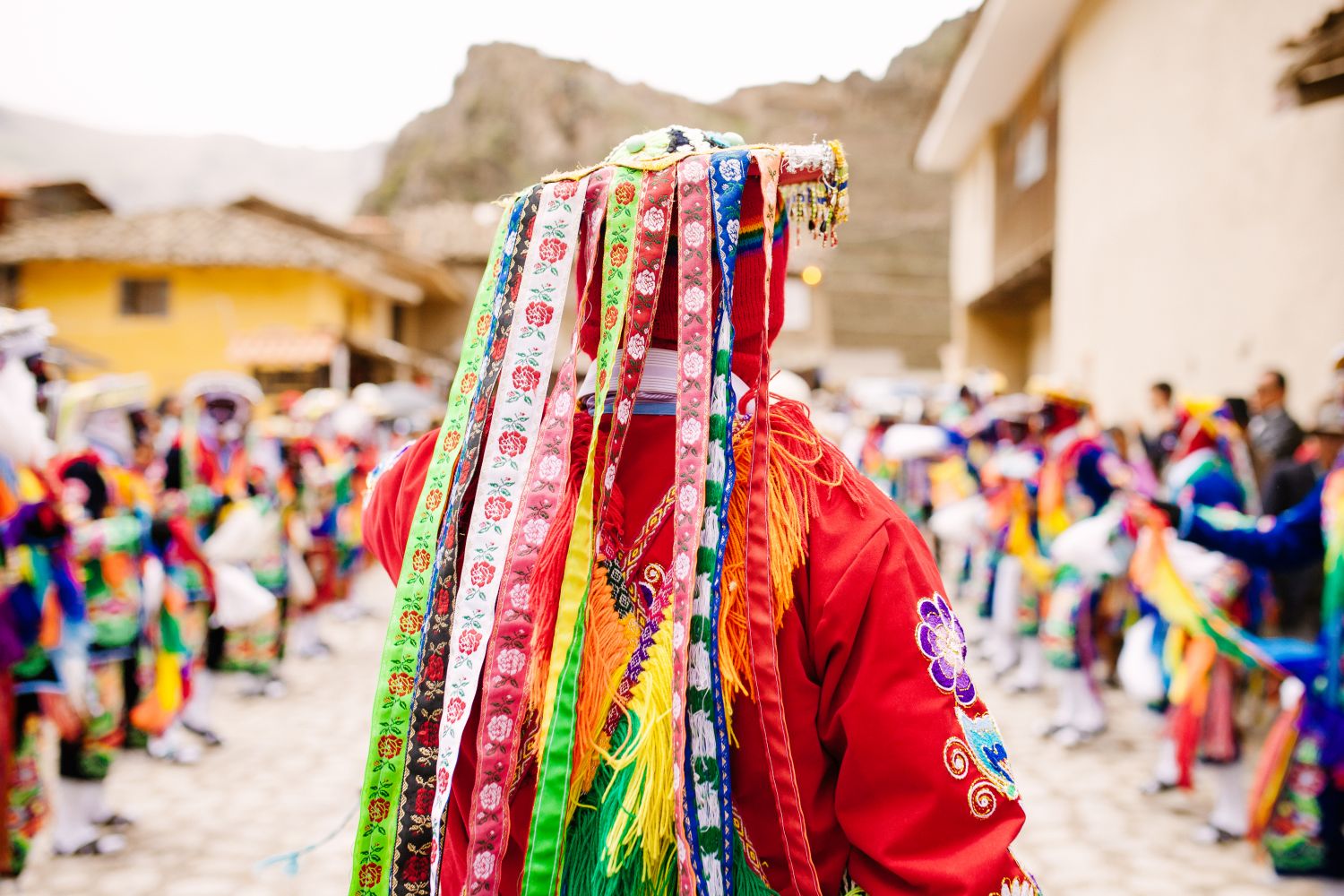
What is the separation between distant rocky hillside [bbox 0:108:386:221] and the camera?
82438 millimetres

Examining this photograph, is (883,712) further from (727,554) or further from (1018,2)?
(1018,2)

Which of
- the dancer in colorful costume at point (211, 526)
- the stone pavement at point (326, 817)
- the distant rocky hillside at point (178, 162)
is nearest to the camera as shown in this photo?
the stone pavement at point (326, 817)

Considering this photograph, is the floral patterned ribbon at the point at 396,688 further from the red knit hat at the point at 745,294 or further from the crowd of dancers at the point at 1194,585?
the crowd of dancers at the point at 1194,585

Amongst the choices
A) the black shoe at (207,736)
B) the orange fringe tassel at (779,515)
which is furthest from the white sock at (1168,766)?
the black shoe at (207,736)

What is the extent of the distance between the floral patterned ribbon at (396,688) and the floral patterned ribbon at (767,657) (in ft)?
1.66

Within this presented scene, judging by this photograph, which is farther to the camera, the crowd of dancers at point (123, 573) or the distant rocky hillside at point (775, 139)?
the distant rocky hillside at point (775, 139)

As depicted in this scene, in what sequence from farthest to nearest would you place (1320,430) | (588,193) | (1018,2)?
(1018,2) → (1320,430) → (588,193)

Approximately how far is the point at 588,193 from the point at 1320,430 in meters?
4.14

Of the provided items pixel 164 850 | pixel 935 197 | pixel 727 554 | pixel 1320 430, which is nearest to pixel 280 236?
pixel 164 850

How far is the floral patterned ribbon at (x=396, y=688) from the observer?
1.60 metres

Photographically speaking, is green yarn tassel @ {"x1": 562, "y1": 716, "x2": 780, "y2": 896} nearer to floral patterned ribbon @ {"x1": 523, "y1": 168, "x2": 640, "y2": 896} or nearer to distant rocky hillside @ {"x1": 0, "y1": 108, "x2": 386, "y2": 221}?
floral patterned ribbon @ {"x1": 523, "y1": 168, "x2": 640, "y2": 896}

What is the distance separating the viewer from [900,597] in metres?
1.44

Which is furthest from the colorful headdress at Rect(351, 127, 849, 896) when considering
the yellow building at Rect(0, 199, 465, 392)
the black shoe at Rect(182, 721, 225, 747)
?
the yellow building at Rect(0, 199, 465, 392)

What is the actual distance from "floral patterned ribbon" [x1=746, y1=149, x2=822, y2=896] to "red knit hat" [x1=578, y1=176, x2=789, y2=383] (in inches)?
2.6
